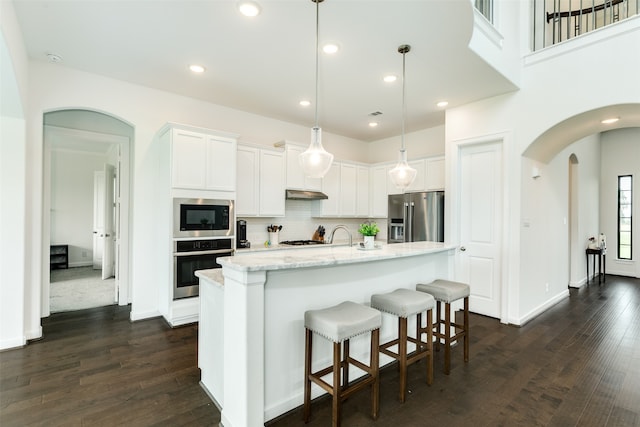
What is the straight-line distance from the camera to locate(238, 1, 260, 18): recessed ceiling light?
2.39m

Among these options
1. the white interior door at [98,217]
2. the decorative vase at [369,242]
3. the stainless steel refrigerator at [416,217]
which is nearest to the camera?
the decorative vase at [369,242]

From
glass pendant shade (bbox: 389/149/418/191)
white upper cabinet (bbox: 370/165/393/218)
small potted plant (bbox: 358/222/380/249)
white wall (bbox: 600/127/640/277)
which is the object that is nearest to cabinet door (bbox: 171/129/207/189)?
small potted plant (bbox: 358/222/380/249)

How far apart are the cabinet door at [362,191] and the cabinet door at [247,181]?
2172 millimetres

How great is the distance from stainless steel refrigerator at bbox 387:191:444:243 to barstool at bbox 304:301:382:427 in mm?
2946

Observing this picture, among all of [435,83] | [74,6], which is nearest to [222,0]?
[74,6]

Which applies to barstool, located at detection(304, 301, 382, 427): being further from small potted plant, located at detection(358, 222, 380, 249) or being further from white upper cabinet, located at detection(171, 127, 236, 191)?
white upper cabinet, located at detection(171, 127, 236, 191)

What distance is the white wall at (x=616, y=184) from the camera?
666 cm

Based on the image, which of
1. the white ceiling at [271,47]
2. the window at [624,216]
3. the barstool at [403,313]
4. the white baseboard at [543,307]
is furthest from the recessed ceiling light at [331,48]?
the window at [624,216]

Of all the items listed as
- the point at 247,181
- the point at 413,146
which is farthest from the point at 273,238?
the point at 413,146

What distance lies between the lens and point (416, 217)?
501 centimetres

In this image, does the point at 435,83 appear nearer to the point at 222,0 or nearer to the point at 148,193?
the point at 222,0

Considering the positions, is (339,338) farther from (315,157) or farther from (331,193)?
(331,193)

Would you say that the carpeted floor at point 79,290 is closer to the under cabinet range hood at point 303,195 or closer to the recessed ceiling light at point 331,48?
the under cabinet range hood at point 303,195

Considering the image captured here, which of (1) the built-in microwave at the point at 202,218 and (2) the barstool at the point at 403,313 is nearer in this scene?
(2) the barstool at the point at 403,313
